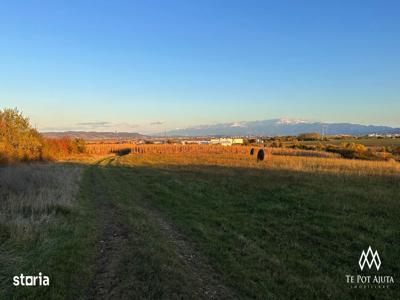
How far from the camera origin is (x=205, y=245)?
7328 millimetres

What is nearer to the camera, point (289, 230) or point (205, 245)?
point (205, 245)

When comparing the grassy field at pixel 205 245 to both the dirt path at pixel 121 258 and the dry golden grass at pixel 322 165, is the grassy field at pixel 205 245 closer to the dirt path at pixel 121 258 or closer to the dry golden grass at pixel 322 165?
the dirt path at pixel 121 258

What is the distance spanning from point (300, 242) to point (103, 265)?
515 centimetres

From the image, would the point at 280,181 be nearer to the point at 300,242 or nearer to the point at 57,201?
the point at 300,242

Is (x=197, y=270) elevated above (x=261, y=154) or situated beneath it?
situated beneath

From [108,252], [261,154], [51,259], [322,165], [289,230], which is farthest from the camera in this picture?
[261,154]

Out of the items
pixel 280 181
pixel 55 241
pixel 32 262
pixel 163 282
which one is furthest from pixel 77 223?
pixel 280 181

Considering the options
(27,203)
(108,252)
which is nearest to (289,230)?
(108,252)

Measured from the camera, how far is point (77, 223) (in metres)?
9.01

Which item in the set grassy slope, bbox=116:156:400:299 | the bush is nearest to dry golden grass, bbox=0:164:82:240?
grassy slope, bbox=116:156:400:299

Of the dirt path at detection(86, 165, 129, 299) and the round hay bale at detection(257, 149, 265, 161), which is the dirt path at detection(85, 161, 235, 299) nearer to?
the dirt path at detection(86, 165, 129, 299)

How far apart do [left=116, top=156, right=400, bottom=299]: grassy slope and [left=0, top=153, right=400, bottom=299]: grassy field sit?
0.10 feet

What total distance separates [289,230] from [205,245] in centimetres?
294

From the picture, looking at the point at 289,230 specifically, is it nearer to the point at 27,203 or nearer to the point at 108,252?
the point at 108,252
